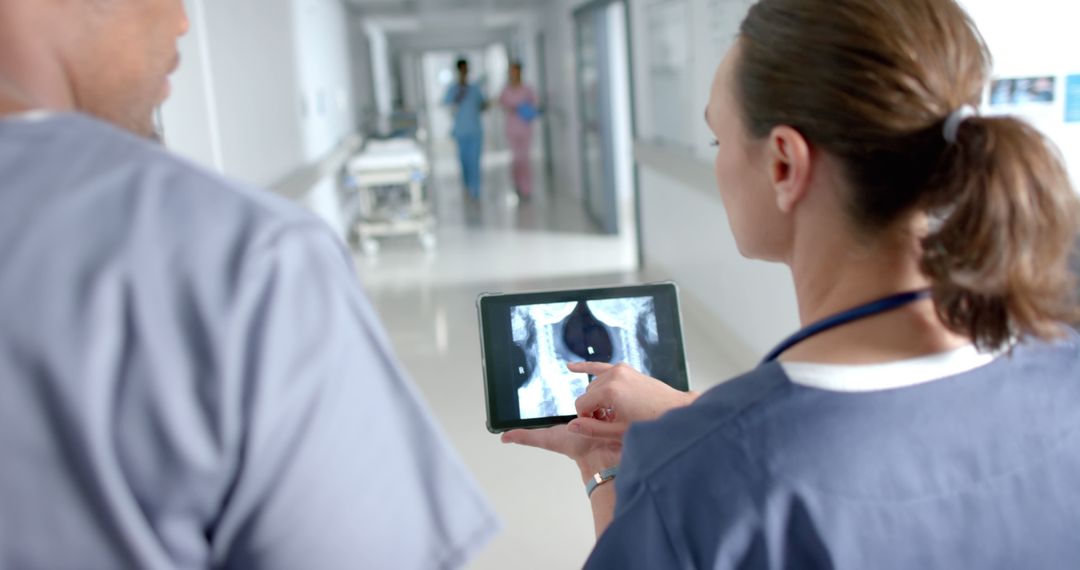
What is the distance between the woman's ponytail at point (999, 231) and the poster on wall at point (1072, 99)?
1918 millimetres

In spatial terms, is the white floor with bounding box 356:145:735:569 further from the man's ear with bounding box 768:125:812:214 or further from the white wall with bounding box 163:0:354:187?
the white wall with bounding box 163:0:354:187

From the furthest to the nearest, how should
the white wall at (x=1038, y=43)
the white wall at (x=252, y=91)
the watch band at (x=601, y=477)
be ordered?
1. the white wall at (x=252, y=91)
2. the white wall at (x=1038, y=43)
3. the watch band at (x=601, y=477)

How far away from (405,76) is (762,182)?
19806mm

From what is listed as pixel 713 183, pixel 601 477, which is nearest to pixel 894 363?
pixel 601 477

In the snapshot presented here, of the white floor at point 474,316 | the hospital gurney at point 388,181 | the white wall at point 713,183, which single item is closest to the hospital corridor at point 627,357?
the white floor at point 474,316

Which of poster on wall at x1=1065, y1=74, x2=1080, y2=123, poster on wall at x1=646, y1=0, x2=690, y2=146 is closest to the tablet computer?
poster on wall at x1=1065, y1=74, x2=1080, y2=123

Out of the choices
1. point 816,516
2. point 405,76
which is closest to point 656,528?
point 816,516

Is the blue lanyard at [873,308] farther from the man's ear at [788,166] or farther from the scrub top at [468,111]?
the scrub top at [468,111]

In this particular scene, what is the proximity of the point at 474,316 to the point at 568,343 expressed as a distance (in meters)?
3.18

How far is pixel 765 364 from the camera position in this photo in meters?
0.78

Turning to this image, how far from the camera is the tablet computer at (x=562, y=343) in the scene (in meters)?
1.19

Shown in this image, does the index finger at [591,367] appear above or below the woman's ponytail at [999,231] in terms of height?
below

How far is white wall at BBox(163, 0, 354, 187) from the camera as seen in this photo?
3.21 metres

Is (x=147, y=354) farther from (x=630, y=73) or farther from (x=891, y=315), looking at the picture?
(x=630, y=73)
